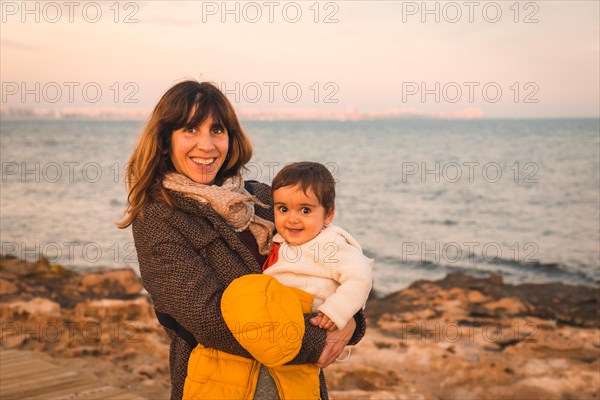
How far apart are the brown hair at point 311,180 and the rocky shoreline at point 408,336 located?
129 inches

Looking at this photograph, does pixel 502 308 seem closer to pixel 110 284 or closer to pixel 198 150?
pixel 110 284

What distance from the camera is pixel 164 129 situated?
2604 mm

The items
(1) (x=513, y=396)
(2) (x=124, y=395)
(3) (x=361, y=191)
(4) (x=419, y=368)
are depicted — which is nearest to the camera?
(2) (x=124, y=395)

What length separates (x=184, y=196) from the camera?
2.48 m

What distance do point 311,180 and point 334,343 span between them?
67 centimetres

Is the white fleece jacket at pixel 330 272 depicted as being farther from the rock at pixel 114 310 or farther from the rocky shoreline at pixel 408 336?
the rock at pixel 114 310

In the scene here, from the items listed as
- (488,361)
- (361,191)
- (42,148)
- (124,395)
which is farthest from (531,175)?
(42,148)

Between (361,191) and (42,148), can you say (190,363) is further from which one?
(42,148)

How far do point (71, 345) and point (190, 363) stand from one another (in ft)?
15.7

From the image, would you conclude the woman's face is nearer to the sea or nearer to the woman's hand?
the sea

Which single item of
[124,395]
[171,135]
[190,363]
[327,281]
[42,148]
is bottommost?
[124,395]

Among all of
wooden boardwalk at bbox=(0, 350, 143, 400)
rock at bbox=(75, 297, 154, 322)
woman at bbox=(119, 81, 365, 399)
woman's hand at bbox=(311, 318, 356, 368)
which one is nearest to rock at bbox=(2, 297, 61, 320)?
rock at bbox=(75, 297, 154, 322)

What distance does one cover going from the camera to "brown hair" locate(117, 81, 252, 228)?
249cm

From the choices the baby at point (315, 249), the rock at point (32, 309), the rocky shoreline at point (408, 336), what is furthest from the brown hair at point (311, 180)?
the rock at point (32, 309)
